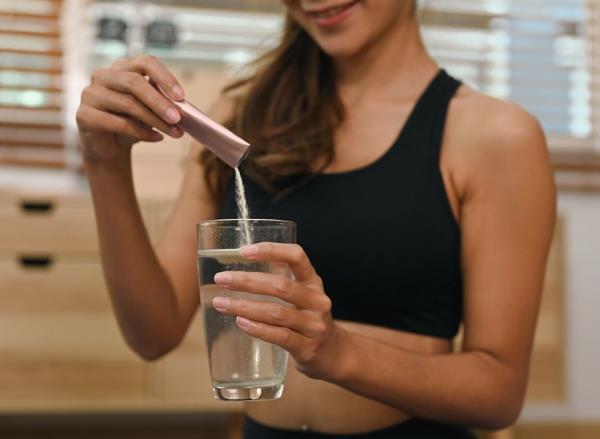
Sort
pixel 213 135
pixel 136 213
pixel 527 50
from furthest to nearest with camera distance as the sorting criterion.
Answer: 1. pixel 527 50
2. pixel 136 213
3. pixel 213 135

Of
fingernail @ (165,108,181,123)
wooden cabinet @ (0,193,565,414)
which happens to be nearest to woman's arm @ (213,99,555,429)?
fingernail @ (165,108,181,123)

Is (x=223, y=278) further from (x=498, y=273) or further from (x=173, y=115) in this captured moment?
(x=498, y=273)

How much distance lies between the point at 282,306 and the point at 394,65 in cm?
70

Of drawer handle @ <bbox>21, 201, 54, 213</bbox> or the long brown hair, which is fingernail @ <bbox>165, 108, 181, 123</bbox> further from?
drawer handle @ <bbox>21, 201, 54, 213</bbox>

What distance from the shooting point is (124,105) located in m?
1.03

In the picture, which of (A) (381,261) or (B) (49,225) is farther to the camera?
(B) (49,225)

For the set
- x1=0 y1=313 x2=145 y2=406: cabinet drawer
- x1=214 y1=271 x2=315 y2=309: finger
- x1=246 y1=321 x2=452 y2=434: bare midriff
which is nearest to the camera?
x1=214 y1=271 x2=315 y2=309: finger

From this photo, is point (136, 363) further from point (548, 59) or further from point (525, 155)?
point (548, 59)

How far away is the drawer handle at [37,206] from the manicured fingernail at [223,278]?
5.44ft

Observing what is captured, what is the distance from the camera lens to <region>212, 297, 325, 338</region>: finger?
790 mm

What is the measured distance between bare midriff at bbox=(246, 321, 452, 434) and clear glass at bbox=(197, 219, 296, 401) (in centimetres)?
36

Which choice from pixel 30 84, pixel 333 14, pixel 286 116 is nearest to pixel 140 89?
pixel 333 14

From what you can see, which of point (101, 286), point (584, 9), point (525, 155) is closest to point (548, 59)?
point (584, 9)

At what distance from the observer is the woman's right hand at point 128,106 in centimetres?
98
